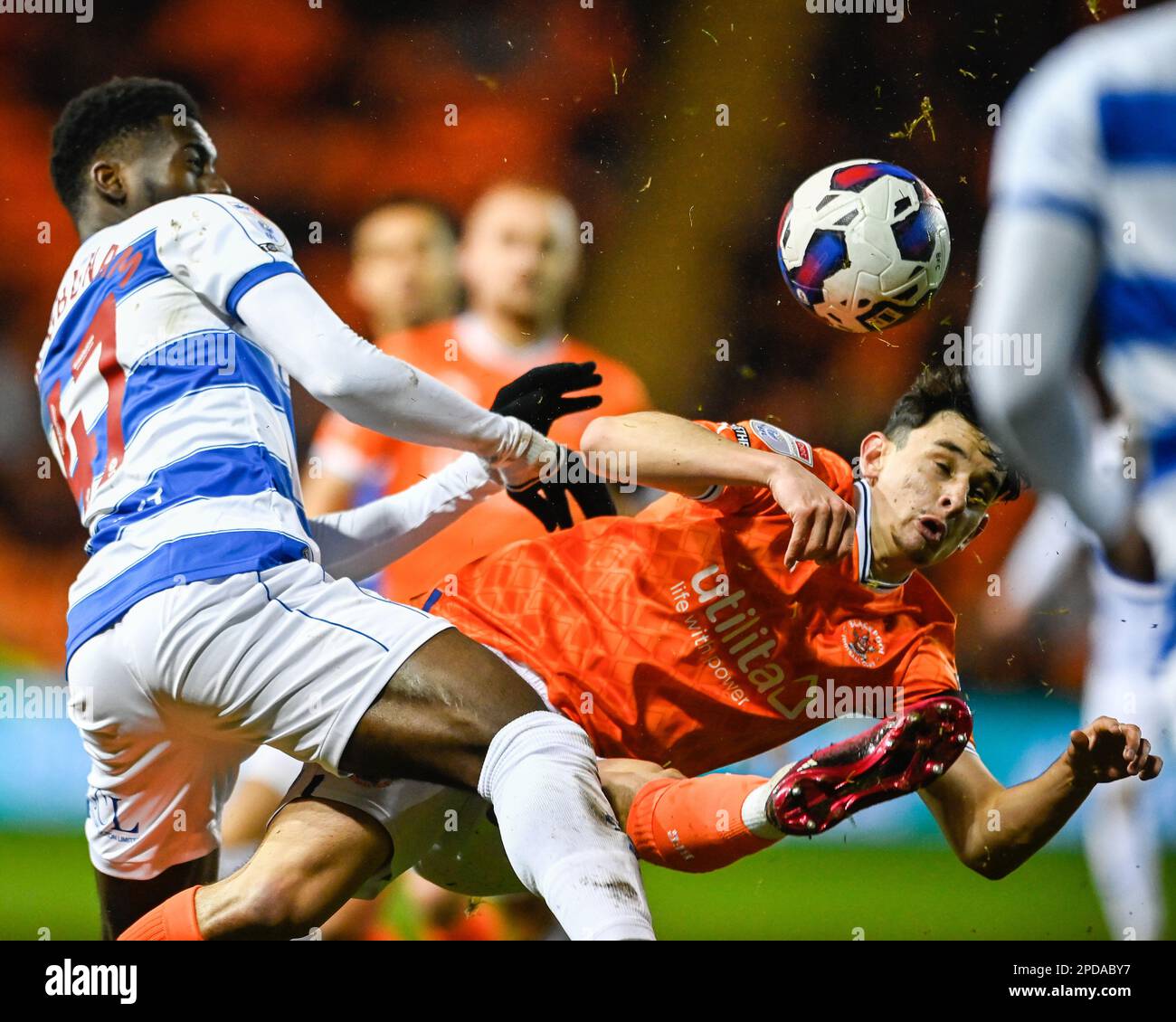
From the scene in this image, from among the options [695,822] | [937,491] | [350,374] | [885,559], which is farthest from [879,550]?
[350,374]

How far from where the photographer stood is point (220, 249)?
263 centimetres

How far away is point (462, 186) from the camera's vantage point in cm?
381

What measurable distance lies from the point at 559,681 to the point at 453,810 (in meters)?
0.34

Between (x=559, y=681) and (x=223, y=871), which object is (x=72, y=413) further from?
(x=223, y=871)

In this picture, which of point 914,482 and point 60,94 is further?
point 60,94

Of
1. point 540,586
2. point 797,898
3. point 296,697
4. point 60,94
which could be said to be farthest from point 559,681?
point 60,94

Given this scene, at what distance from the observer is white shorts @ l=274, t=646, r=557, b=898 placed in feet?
8.94

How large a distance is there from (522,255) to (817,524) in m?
1.59

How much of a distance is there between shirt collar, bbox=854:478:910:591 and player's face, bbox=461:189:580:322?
1127mm

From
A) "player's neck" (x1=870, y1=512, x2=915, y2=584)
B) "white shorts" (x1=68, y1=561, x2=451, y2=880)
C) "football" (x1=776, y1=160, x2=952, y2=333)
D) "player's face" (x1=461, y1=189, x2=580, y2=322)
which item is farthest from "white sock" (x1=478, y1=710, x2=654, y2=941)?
"player's face" (x1=461, y1=189, x2=580, y2=322)

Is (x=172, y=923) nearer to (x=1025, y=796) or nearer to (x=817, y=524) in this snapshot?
(x=817, y=524)

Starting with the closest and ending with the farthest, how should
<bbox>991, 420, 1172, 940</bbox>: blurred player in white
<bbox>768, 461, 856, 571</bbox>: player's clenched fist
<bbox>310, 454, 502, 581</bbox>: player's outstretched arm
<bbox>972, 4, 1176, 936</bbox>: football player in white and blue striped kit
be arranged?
<bbox>972, 4, 1176, 936</bbox>: football player in white and blue striped kit → <bbox>768, 461, 856, 571</bbox>: player's clenched fist → <bbox>310, 454, 502, 581</bbox>: player's outstretched arm → <bbox>991, 420, 1172, 940</bbox>: blurred player in white

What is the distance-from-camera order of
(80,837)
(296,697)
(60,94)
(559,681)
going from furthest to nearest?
(60,94), (80,837), (559,681), (296,697)

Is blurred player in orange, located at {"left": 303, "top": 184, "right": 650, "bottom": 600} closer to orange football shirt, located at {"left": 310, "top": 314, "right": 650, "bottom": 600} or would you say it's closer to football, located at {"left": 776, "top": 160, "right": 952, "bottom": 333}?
orange football shirt, located at {"left": 310, "top": 314, "right": 650, "bottom": 600}
